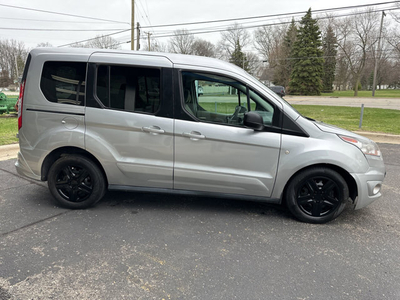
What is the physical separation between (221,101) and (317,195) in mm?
1604

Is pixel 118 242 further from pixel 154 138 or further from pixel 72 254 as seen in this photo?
pixel 154 138

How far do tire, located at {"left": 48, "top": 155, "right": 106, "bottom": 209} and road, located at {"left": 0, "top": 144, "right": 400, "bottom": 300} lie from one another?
160 millimetres

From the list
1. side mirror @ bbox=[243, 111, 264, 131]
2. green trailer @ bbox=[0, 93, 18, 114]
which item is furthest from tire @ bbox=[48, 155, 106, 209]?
green trailer @ bbox=[0, 93, 18, 114]

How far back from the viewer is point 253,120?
3256 mm

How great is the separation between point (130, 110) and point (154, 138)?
0.45m

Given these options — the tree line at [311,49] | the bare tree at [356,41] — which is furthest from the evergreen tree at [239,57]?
the bare tree at [356,41]

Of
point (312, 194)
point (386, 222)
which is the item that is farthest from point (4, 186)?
point (386, 222)

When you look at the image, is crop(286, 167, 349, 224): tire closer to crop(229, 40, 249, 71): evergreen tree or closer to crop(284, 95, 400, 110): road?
crop(284, 95, 400, 110): road

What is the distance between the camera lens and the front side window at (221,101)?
11.4 feet

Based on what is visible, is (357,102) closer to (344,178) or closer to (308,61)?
(308,61)

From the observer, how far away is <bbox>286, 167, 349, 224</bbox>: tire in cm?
335

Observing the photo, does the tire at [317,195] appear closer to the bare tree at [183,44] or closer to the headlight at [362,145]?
the headlight at [362,145]

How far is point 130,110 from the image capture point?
3.49m

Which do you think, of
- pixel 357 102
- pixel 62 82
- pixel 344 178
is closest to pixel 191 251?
pixel 344 178
